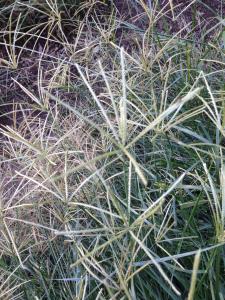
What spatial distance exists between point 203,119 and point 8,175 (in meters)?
0.81

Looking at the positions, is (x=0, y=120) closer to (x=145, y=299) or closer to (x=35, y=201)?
(x=35, y=201)

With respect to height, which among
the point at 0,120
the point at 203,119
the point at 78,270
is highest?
the point at 203,119

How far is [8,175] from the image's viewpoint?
1993 millimetres

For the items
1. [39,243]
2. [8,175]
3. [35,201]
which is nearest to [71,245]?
[39,243]

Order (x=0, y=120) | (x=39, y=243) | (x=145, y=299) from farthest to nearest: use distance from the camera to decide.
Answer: (x=0, y=120) < (x=39, y=243) < (x=145, y=299)

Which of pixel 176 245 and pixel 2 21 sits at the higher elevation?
pixel 2 21

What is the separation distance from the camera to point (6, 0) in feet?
8.75

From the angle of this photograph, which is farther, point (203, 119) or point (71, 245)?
point (203, 119)

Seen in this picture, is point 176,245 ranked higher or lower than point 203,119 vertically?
lower

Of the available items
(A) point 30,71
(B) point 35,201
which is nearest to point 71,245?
(B) point 35,201

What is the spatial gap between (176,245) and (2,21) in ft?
5.64

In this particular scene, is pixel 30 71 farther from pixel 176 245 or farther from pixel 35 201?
pixel 176 245

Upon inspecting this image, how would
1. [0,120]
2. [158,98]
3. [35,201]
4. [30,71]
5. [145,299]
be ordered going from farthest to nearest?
[30,71] → [0,120] → [158,98] → [35,201] → [145,299]

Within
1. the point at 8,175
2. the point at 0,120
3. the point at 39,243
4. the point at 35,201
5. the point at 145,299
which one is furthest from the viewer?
the point at 0,120
